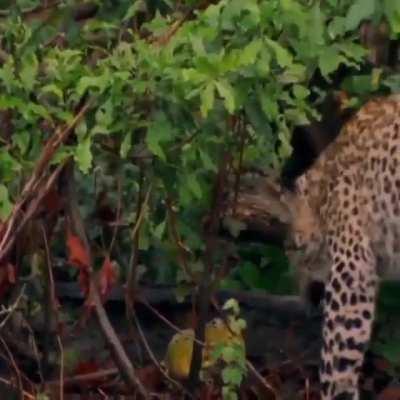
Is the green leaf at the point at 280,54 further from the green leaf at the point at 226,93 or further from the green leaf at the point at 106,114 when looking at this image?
the green leaf at the point at 106,114

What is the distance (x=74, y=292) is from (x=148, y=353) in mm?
1336

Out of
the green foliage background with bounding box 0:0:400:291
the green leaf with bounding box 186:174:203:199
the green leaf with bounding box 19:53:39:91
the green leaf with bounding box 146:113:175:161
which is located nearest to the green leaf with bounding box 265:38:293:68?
the green foliage background with bounding box 0:0:400:291

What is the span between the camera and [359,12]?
6570 mm

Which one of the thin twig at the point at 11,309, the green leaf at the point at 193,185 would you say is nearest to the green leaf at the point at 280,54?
the green leaf at the point at 193,185

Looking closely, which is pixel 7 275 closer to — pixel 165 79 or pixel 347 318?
pixel 165 79

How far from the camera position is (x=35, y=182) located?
23.1ft

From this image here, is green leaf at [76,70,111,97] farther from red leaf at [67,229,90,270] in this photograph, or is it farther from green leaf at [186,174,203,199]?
red leaf at [67,229,90,270]

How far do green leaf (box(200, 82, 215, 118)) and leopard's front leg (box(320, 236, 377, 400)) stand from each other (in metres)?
2.21

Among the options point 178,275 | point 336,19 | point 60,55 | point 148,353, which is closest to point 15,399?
point 148,353

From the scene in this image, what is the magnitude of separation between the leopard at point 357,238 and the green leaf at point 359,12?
83.5 inches

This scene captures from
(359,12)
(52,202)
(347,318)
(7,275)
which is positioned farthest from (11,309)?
(347,318)

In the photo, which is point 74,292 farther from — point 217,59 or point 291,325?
point 217,59

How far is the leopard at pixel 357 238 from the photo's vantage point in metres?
8.60

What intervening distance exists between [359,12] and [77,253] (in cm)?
147
